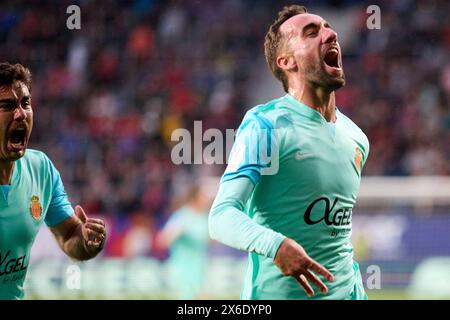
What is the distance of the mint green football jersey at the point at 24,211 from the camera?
4.91 meters

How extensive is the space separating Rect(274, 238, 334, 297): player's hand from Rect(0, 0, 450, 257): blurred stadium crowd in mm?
8210

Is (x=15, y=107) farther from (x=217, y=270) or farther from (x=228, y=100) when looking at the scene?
(x=228, y=100)

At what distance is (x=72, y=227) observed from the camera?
527 cm

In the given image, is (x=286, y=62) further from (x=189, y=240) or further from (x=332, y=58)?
(x=189, y=240)

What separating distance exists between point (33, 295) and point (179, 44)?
4784 millimetres

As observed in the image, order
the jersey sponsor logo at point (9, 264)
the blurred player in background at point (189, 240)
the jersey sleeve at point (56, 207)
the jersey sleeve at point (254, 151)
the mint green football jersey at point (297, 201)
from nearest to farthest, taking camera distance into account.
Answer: the jersey sleeve at point (254, 151) → the mint green football jersey at point (297, 201) → the jersey sponsor logo at point (9, 264) → the jersey sleeve at point (56, 207) → the blurred player in background at point (189, 240)

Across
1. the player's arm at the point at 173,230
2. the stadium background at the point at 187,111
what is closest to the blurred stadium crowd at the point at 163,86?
the stadium background at the point at 187,111


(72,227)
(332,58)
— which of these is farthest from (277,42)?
(72,227)

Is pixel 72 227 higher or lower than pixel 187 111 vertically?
lower

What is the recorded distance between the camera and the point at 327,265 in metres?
4.75

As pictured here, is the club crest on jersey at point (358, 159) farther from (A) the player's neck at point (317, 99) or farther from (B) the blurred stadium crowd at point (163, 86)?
(B) the blurred stadium crowd at point (163, 86)

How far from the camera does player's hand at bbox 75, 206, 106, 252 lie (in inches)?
196

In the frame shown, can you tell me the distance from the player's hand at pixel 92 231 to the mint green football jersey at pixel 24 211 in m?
0.24

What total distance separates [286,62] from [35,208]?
4.95 feet
